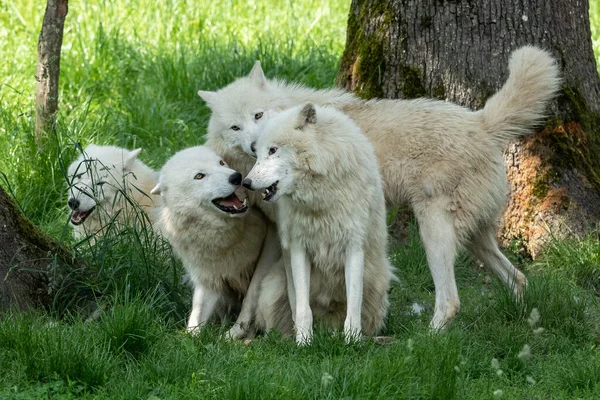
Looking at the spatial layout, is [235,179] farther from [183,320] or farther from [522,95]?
[522,95]

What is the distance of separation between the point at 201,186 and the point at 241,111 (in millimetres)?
729

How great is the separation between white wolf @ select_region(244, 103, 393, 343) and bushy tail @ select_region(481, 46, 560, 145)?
106 centimetres

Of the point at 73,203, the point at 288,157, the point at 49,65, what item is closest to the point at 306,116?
the point at 288,157

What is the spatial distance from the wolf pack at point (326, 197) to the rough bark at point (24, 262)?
0.44 m

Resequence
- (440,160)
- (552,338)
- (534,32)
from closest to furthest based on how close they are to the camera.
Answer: (552,338), (440,160), (534,32)

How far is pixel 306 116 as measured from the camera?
17.4 ft

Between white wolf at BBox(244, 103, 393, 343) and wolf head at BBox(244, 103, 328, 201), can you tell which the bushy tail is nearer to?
white wolf at BBox(244, 103, 393, 343)

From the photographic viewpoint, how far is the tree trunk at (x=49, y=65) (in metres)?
7.32

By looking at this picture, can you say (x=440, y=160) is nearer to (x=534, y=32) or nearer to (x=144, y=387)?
(x=534, y=32)

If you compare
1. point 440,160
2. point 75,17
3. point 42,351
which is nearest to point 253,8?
point 75,17

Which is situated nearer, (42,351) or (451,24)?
(42,351)

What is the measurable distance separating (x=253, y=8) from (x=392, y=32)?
17.1ft

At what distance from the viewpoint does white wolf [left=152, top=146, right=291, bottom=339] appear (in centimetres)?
565

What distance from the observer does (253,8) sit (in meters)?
12.0
